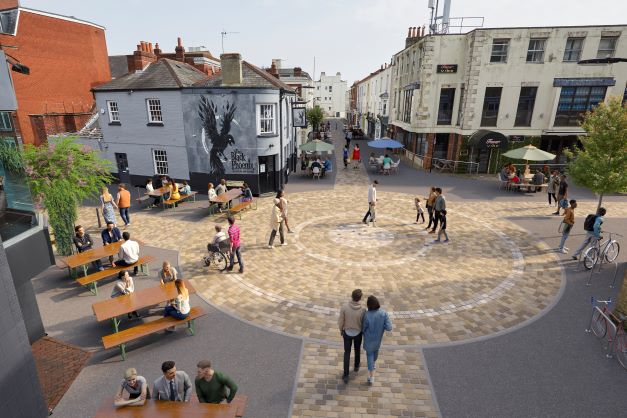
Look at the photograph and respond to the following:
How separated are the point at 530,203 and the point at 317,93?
3795 inches

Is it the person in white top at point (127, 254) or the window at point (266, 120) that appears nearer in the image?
the person in white top at point (127, 254)

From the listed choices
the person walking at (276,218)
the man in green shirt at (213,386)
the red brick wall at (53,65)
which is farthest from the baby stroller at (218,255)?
the red brick wall at (53,65)

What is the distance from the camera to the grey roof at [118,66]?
132 ft

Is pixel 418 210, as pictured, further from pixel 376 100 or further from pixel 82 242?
pixel 376 100

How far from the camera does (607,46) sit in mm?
24391

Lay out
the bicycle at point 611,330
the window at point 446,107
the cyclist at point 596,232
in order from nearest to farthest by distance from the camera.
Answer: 1. the bicycle at point 611,330
2. the cyclist at point 596,232
3. the window at point 446,107

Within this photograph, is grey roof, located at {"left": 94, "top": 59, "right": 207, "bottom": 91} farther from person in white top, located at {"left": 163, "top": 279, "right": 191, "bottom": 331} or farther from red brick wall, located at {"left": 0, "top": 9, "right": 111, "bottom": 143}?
person in white top, located at {"left": 163, "top": 279, "right": 191, "bottom": 331}

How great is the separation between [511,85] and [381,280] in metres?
22.3

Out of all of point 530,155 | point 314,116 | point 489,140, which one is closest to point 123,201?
point 530,155

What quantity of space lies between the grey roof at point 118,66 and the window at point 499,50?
3763 centimetres

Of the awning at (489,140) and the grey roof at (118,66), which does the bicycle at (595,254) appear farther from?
the grey roof at (118,66)

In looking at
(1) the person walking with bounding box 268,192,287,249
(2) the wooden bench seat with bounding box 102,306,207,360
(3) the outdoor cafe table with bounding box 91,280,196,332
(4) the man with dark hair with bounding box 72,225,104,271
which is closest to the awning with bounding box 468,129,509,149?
(1) the person walking with bounding box 268,192,287,249

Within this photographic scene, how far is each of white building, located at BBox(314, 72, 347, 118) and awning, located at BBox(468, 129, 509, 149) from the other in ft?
276

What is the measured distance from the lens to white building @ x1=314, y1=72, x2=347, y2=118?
354 ft
